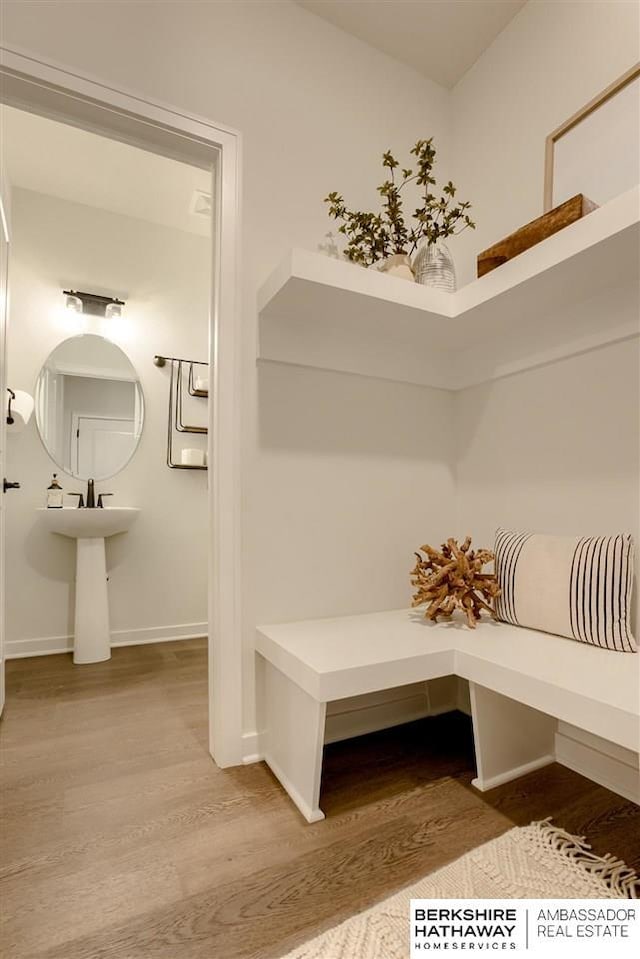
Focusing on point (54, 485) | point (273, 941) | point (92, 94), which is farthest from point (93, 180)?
point (273, 941)

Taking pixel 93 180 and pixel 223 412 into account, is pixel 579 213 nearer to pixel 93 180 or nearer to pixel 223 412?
pixel 223 412

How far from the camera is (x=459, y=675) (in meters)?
1.41

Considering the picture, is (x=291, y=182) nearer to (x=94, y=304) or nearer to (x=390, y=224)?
(x=390, y=224)

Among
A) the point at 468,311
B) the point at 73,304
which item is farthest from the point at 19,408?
the point at 468,311

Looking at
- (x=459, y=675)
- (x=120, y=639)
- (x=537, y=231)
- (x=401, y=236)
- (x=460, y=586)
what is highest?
(x=401, y=236)

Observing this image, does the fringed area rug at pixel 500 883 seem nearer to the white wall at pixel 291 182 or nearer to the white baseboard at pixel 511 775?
the white baseboard at pixel 511 775

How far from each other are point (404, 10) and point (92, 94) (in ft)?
4.21

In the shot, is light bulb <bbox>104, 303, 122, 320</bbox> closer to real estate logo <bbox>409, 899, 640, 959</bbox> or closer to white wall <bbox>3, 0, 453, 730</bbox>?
white wall <bbox>3, 0, 453, 730</bbox>

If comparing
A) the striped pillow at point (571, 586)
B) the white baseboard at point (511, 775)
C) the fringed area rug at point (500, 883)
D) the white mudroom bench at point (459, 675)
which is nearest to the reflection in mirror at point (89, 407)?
the white mudroom bench at point (459, 675)

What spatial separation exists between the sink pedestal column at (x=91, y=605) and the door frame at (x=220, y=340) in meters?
1.43

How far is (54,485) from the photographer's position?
2.94 metres

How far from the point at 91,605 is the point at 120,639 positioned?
0.40m

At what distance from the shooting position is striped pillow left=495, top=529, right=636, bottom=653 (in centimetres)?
137

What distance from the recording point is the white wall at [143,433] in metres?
2.89
